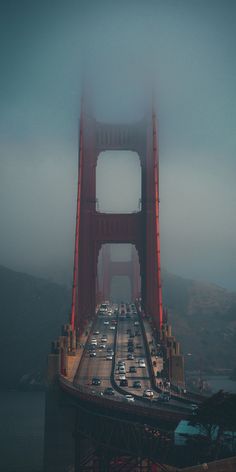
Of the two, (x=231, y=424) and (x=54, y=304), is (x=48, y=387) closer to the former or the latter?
(x=231, y=424)

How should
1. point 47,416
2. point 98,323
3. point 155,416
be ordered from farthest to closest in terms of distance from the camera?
point 98,323 → point 47,416 → point 155,416

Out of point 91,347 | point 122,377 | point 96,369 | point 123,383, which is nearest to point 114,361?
point 96,369

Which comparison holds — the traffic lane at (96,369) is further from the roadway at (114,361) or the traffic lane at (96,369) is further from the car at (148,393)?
the car at (148,393)

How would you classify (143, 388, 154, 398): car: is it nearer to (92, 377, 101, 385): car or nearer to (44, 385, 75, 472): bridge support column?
(92, 377, 101, 385): car

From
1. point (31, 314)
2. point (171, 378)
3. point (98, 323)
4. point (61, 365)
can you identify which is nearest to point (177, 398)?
point (171, 378)

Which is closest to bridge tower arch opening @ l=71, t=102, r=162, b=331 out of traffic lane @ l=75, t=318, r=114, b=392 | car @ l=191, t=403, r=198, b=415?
traffic lane @ l=75, t=318, r=114, b=392

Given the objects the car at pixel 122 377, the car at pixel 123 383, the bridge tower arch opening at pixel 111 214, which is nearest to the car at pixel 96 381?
the car at pixel 123 383

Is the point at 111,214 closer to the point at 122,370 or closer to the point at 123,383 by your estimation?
the point at 122,370
